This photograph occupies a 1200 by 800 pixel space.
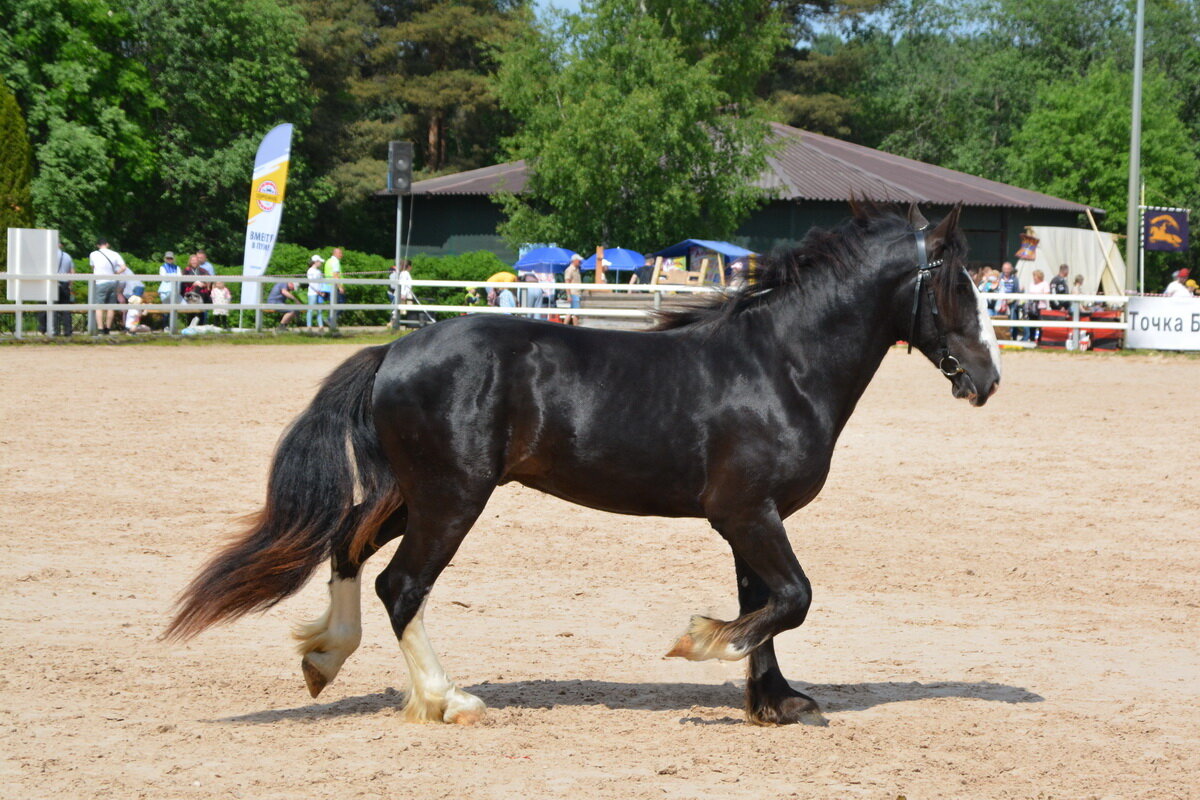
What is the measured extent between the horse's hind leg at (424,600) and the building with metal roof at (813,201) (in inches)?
1415

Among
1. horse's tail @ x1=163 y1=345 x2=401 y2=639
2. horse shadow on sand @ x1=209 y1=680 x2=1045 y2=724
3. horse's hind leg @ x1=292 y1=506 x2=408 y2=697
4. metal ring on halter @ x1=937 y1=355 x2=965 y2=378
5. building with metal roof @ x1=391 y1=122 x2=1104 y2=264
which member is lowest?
horse shadow on sand @ x1=209 y1=680 x2=1045 y2=724

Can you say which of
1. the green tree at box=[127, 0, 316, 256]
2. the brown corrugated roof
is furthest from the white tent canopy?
the green tree at box=[127, 0, 316, 256]

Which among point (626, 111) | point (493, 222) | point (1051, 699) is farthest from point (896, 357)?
point (493, 222)

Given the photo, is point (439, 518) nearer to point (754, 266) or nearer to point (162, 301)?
point (754, 266)

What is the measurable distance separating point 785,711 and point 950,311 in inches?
68.7

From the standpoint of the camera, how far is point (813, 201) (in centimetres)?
4153

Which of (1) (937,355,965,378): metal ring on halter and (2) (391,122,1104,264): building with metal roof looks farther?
(2) (391,122,1104,264): building with metal roof

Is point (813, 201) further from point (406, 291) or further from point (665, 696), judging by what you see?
point (665, 696)

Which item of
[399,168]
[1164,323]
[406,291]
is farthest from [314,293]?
[1164,323]

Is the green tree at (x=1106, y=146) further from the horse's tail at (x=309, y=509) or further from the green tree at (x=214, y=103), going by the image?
the horse's tail at (x=309, y=509)

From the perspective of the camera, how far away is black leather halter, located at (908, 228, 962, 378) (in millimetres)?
5405

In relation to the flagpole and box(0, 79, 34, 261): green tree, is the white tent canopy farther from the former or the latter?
box(0, 79, 34, 261): green tree

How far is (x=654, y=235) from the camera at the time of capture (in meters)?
36.1

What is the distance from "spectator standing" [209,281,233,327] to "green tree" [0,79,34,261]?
429 cm
